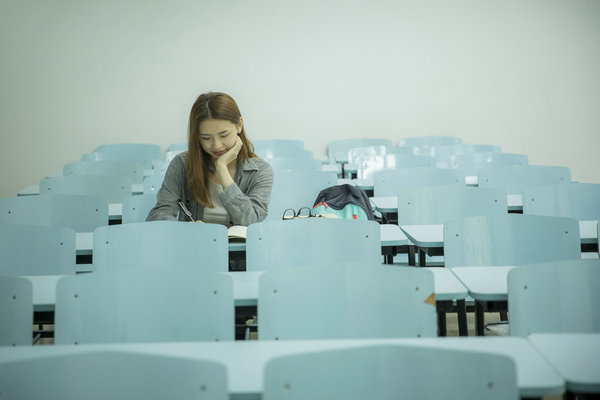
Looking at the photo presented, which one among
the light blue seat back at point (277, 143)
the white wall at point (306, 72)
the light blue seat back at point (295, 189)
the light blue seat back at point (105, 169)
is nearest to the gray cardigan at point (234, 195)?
the light blue seat back at point (295, 189)

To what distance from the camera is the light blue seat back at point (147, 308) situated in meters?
1.58

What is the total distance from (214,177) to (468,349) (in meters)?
2.01

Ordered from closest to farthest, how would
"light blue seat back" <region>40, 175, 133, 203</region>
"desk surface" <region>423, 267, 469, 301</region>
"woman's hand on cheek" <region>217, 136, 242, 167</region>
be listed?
"desk surface" <region>423, 267, 469, 301</region> < "woman's hand on cheek" <region>217, 136, 242, 167</region> < "light blue seat back" <region>40, 175, 133, 203</region>

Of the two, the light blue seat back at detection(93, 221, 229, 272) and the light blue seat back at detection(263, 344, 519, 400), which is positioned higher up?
the light blue seat back at detection(93, 221, 229, 272)

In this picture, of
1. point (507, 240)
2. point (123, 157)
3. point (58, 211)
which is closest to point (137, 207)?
point (58, 211)

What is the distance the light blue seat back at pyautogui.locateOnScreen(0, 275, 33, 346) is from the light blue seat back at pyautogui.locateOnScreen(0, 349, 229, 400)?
54cm

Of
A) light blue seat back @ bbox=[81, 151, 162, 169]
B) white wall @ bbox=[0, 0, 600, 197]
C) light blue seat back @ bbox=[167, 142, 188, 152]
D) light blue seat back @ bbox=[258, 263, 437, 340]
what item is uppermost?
white wall @ bbox=[0, 0, 600, 197]

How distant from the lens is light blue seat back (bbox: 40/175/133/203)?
367cm

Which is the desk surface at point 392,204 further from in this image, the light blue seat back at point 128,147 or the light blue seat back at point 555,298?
the light blue seat back at point 128,147

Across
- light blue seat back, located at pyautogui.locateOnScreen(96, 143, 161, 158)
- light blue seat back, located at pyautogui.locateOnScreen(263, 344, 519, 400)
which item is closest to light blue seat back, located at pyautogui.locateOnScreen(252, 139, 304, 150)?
light blue seat back, located at pyautogui.locateOnScreen(96, 143, 161, 158)

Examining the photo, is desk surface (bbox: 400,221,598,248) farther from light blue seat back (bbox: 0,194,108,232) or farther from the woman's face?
light blue seat back (bbox: 0,194,108,232)

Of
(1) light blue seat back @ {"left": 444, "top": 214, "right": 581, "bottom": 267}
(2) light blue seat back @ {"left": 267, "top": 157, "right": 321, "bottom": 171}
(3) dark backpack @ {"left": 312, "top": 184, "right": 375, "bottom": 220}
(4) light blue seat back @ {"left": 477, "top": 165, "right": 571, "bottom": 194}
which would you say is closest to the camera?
(1) light blue seat back @ {"left": 444, "top": 214, "right": 581, "bottom": 267}

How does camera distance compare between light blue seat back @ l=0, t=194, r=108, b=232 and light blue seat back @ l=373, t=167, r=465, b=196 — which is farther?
light blue seat back @ l=373, t=167, r=465, b=196

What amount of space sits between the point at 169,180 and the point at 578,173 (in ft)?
16.4
